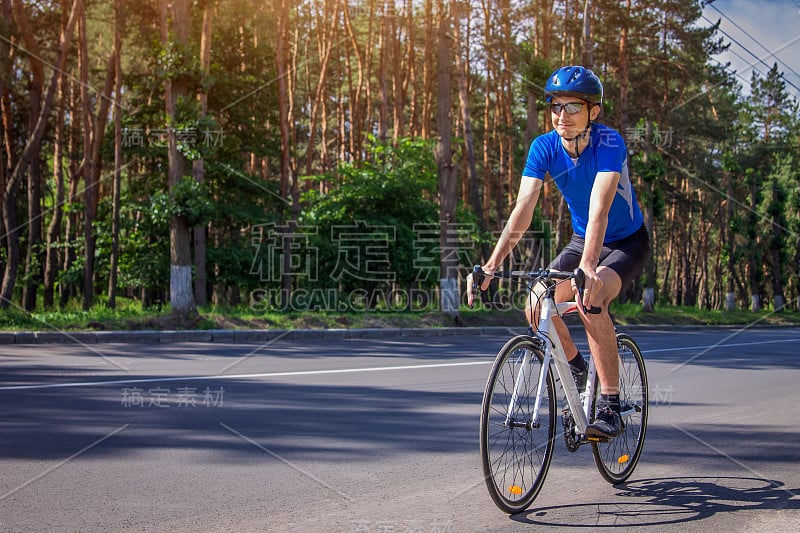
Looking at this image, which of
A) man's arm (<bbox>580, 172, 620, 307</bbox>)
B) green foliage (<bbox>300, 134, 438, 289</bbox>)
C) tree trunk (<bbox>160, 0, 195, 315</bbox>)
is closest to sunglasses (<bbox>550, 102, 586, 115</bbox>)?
man's arm (<bbox>580, 172, 620, 307</bbox>)

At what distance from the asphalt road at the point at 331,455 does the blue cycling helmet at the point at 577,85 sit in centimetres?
215

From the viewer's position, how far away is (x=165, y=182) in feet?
88.9

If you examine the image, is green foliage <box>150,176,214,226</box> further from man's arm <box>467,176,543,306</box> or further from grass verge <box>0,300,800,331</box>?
man's arm <box>467,176,543,306</box>

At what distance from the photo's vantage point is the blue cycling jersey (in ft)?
14.3

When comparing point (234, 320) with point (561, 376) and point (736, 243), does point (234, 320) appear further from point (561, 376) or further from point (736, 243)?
point (736, 243)

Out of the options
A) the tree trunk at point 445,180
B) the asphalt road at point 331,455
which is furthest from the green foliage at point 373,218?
the asphalt road at point 331,455

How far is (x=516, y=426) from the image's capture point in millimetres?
4176

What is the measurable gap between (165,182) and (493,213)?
2723cm

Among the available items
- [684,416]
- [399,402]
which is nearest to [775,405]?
[684,416]

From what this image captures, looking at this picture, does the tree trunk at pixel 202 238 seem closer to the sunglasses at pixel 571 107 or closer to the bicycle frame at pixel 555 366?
the sunglasses at pixel 571 107

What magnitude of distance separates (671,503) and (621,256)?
1.34 m

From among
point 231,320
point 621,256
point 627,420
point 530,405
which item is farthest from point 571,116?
point 231,320

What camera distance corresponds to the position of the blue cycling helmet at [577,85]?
436 cm

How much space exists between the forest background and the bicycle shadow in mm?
15186
